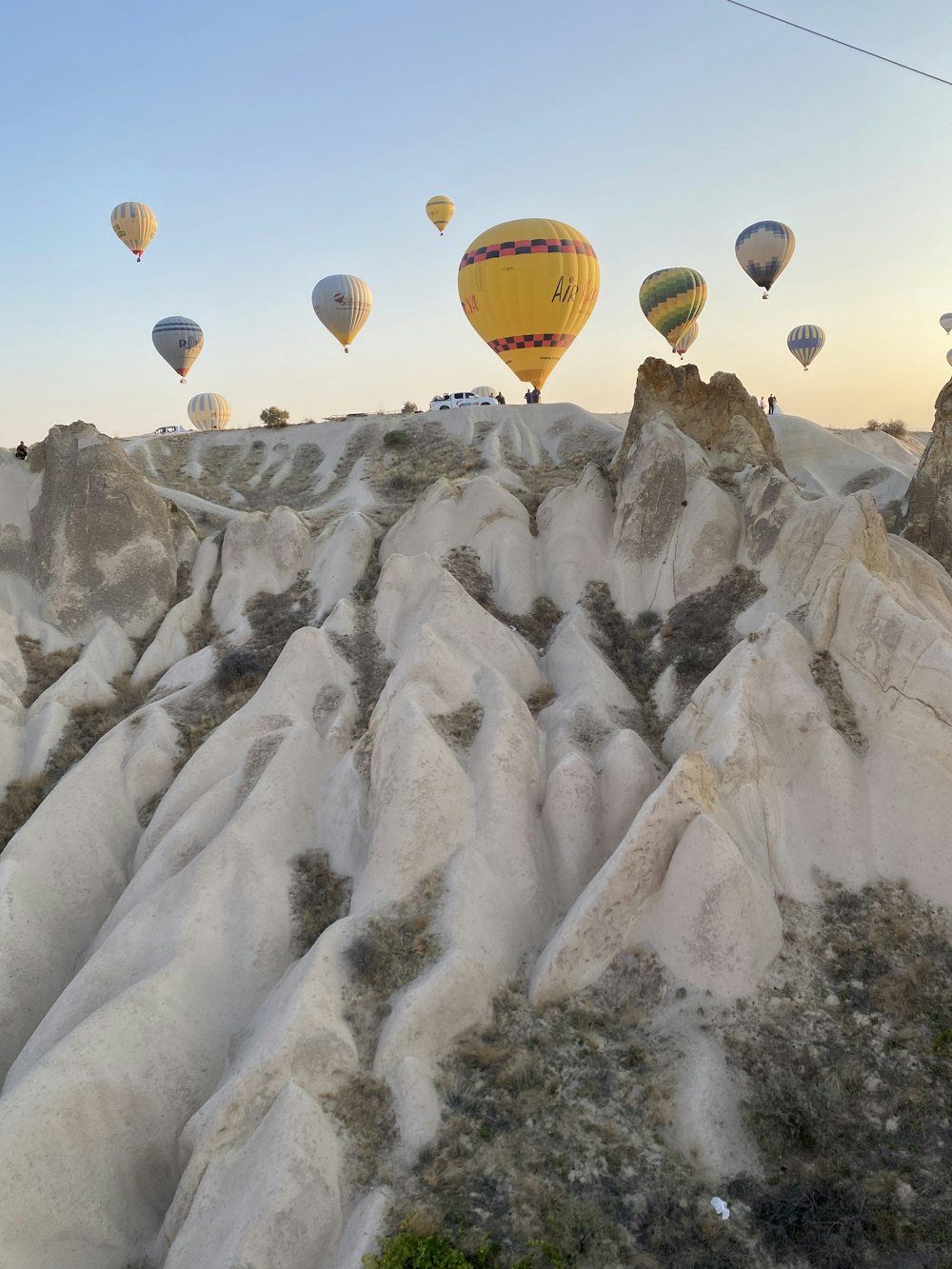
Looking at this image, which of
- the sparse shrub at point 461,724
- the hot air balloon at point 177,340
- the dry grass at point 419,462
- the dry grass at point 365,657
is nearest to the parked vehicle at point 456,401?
the dry grass at point 419,462

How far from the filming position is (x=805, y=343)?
60.1 metres

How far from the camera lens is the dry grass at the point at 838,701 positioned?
724 inches

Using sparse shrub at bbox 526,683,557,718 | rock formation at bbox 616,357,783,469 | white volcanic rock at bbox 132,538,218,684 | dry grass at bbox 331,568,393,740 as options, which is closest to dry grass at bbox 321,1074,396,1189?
dry grass at bbox 331,568,393,740

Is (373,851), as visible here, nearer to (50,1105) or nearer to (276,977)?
(276,977)

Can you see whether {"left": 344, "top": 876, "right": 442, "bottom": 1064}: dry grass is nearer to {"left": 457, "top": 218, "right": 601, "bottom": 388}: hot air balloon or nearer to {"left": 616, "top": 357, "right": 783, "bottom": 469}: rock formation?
{"left": 616, "top": 357, "right": 783, "bottom": 469}: rock formation

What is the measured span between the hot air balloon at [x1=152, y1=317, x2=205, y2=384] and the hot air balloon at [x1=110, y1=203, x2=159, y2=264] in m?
4.67

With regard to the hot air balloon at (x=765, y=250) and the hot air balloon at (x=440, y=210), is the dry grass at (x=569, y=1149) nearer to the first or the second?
the hot air balloon at (x=765, y=250)

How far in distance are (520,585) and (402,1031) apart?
1463 centimetres

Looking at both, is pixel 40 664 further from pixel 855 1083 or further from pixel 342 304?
pixel 342 304

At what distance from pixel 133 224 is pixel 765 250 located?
37.1 m

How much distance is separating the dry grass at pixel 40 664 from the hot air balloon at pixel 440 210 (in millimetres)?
44808

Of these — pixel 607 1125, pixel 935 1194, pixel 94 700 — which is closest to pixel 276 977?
pixel 607 1125

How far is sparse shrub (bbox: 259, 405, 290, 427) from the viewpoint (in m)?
48.2

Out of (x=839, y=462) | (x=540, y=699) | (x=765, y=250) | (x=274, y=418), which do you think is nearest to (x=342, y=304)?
(x=274, y=418)
